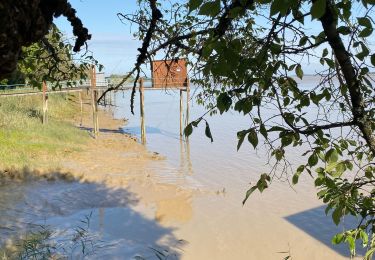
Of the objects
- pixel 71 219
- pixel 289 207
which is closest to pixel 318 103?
pixel 71 219

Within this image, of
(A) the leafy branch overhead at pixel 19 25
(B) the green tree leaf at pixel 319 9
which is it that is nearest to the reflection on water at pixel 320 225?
(A) the leafy branch overhead at pixel 19 25

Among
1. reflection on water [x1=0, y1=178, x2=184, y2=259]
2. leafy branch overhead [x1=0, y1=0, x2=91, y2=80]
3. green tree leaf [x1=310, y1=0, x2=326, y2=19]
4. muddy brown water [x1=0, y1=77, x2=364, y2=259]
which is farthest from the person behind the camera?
muddy brown water [x1=0, y1=77, x2=364, y2=259]

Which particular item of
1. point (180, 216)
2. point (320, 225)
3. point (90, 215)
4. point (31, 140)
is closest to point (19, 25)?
point (90, 215)

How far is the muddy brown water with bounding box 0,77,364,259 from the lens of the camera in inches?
368

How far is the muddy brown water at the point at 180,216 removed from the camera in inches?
368

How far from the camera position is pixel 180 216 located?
11641mm

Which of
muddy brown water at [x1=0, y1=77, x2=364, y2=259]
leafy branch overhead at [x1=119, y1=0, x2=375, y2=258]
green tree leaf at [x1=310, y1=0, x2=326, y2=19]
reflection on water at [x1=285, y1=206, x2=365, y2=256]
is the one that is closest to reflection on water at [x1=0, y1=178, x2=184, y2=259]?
muddy brown water at [x1=0, y1=77, x2=364, y2=259]

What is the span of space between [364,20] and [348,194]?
1.03 metres

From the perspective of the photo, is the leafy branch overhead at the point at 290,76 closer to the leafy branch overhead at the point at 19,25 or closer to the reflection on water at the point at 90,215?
the leafy branch overhead at the point at 19,25

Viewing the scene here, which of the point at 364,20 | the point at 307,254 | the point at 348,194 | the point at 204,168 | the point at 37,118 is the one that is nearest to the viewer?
the point at 364,20

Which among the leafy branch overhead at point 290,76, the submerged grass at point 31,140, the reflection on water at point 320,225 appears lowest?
the reflection on water at point 320,225

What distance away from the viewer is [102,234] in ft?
31.5

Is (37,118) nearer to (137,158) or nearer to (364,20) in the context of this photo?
(137,158)

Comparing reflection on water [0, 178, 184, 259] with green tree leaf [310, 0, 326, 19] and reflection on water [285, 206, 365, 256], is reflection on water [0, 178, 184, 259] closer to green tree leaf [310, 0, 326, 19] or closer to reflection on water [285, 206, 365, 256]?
reflection on water [285, 206, 365, 256]
